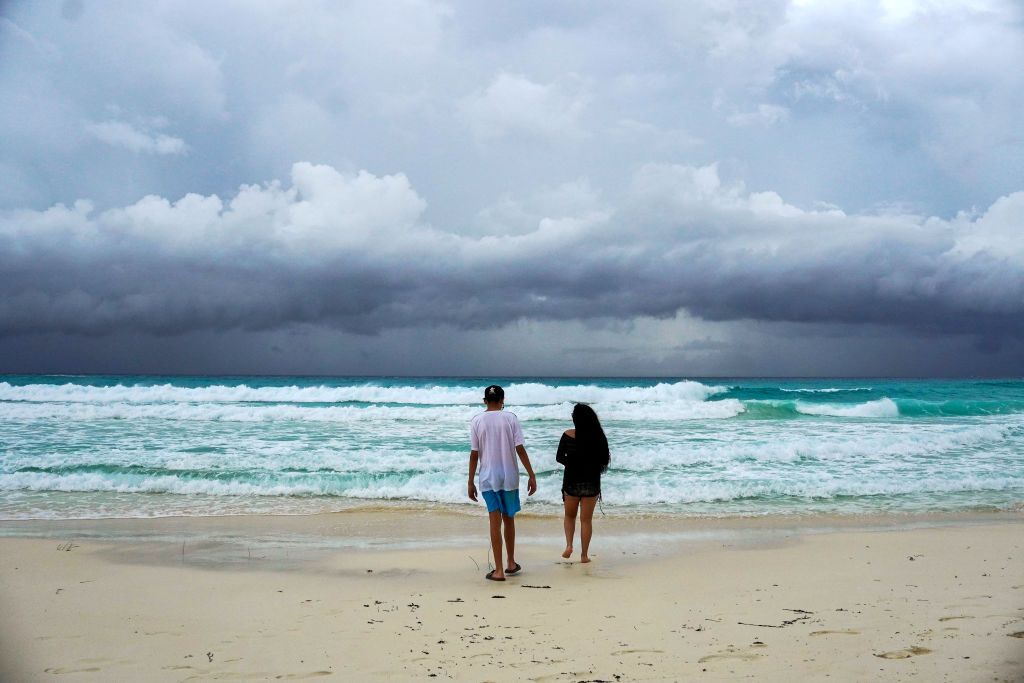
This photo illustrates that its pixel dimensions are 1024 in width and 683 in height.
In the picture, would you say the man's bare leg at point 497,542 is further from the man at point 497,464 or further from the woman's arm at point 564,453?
the woman's arm at point 564,453

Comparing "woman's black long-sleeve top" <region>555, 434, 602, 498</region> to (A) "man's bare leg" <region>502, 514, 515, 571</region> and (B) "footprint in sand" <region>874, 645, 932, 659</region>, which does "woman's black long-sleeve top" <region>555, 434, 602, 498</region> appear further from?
(B) "footprint in sand" <region>874, 645, 932, 659</region>

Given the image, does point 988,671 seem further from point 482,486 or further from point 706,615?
point 482,486

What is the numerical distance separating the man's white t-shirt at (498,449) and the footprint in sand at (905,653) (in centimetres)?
351

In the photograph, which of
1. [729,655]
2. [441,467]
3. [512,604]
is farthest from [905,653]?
[441,467]

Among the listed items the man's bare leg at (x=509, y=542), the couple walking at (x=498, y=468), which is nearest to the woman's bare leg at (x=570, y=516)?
the couple walking at (x=498, y=468)

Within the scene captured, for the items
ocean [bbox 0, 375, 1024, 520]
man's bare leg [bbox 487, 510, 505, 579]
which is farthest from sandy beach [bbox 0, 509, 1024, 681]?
ocean [bbox 0, 375, 1024, 520]

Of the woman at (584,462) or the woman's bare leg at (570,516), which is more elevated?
the woman at (584,462)

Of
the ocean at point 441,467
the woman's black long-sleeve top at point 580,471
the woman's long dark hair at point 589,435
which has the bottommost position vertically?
the ocean at point 441,467

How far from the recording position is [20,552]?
7770 mm

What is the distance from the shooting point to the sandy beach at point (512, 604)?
436 centimetres

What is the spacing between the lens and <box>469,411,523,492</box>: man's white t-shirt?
22.1 ft

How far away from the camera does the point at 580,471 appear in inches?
296

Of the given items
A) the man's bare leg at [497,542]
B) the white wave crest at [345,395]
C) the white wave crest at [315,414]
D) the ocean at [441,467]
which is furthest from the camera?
the white wave crest at [345,395]

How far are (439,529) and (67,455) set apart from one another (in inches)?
410
